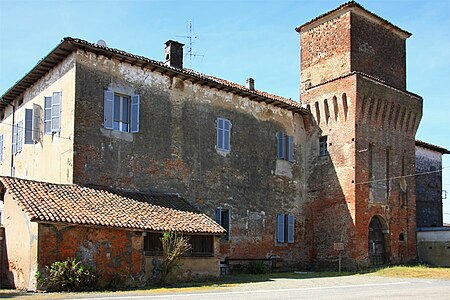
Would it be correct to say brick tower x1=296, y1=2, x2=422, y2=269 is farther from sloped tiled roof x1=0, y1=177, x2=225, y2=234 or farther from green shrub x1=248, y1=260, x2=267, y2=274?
sloped tiled roof x1=0, y1=177, x2=225, y2=234

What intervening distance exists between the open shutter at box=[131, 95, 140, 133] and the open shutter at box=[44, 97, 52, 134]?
3151mm

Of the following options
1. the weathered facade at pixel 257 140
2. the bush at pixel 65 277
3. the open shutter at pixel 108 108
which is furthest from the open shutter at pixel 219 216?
the bush at pixel 65 277

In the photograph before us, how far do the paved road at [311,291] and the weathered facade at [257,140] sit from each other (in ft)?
9.87

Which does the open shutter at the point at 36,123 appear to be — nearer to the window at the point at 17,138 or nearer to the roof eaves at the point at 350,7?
the window at the point at 17,138

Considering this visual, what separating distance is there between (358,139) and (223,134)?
6655 millimetres

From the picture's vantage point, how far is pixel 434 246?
2812 centimetres

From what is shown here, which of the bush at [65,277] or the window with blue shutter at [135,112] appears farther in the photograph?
the window with blue shutter at [135,112]

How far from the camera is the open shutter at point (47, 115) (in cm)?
2088

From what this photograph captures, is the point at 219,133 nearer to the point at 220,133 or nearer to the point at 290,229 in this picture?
the point at 220,133

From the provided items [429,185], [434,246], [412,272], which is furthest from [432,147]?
[412,272]

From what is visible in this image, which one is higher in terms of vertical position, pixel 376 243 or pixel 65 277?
pixel 376 243

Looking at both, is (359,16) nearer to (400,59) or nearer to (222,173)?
(400,59)

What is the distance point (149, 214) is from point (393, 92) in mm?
15184

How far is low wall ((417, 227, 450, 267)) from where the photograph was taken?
27703 mm
